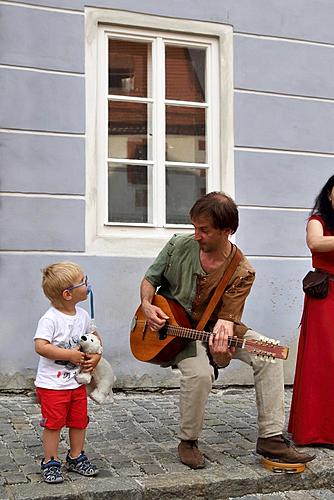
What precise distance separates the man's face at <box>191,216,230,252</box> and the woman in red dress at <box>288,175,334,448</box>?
705 mm

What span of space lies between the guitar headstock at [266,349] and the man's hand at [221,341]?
111 mm

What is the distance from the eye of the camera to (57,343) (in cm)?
401

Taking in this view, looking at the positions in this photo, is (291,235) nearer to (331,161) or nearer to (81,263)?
(331,161)

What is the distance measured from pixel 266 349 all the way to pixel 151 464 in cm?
96

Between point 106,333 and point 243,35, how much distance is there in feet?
9.87

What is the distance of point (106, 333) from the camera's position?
6512 mm

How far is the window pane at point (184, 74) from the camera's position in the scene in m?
7.02

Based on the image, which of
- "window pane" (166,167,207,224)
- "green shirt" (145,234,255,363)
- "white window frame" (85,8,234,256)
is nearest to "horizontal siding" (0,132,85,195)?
"white window frame" (85,8,234,256)

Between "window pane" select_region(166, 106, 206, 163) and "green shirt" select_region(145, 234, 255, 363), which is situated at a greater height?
"window pane" select_region(166, 106, 206, 163)

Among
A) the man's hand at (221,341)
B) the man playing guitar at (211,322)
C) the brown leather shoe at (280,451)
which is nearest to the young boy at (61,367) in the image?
the man playing guitar at (211,322)

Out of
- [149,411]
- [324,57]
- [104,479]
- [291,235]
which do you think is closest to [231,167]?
[291,235]

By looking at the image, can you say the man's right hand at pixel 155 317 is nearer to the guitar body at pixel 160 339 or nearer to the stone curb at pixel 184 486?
the guitar body at pixel 160 339

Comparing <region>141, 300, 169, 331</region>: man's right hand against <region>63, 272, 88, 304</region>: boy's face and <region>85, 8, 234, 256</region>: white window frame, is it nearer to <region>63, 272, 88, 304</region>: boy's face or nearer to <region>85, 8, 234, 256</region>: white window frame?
<region>63, 272, 88, 304</region>: boy's face

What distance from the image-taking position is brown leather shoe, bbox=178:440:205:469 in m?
4.28
